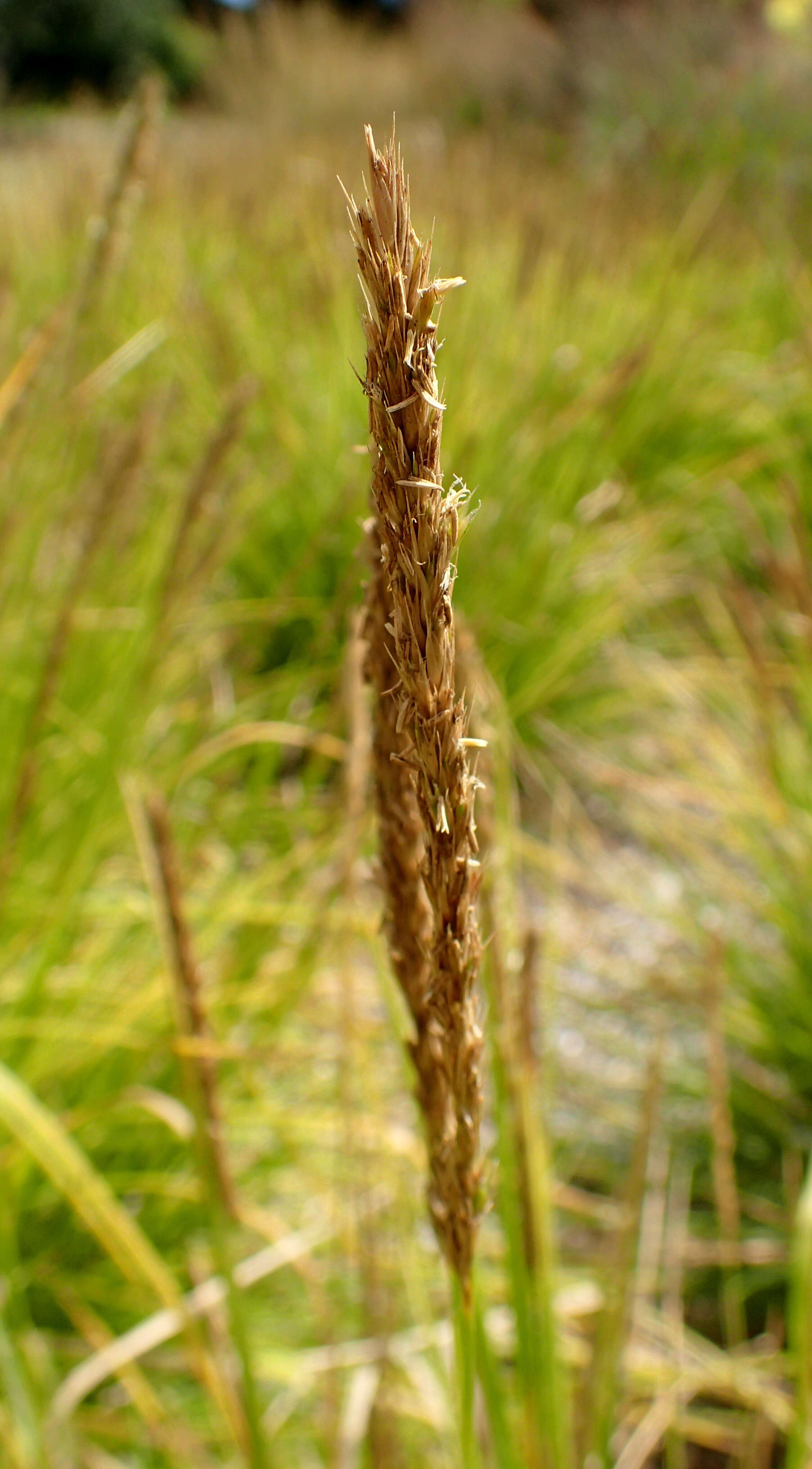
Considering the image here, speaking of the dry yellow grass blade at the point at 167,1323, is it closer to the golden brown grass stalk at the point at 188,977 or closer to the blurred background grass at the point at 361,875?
the blurred background grass at the point at 361,875

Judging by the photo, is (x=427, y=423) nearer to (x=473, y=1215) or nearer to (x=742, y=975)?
(x=473, y=1215)

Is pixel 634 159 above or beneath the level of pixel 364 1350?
above

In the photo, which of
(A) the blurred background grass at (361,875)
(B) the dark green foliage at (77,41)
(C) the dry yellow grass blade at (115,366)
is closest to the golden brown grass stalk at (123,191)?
(A) the blurred background grass at (361,875)

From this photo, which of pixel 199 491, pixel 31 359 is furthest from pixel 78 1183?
pixel 31 359

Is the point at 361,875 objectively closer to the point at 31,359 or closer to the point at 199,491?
the point at 199,491

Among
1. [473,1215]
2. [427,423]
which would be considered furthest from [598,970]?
[427,423]

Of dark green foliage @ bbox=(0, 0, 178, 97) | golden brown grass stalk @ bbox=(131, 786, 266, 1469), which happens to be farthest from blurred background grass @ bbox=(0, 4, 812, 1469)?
dark green foliage @ bbox=(0, 0, 178, 97)
